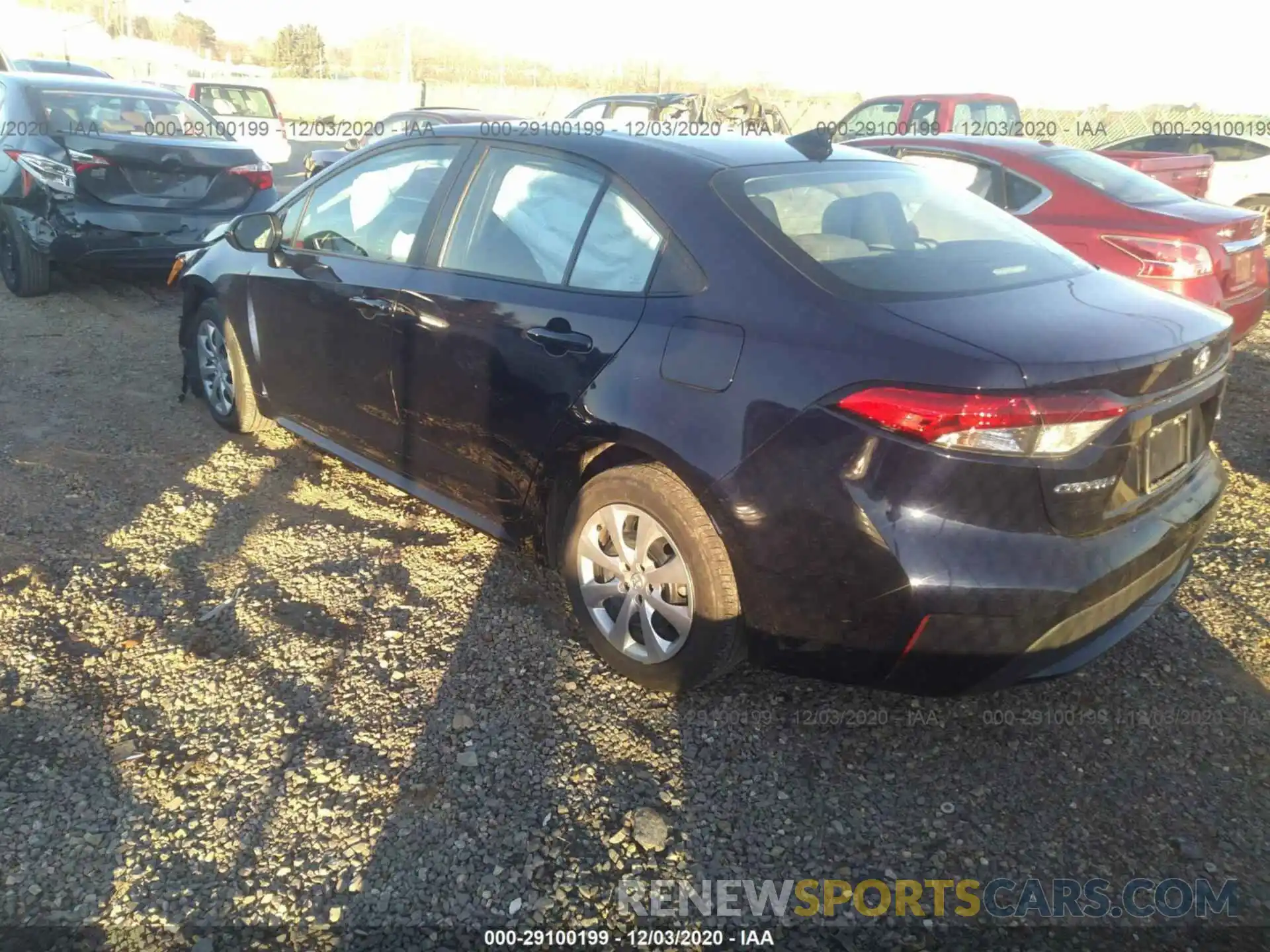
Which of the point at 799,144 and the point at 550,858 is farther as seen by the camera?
the point at 799,144

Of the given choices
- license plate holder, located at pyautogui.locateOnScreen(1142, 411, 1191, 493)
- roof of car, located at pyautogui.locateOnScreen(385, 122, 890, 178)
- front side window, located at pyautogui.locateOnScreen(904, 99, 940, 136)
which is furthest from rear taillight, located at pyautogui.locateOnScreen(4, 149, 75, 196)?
front side window, located at pyautogui.locateOnScreen(904, 99, 940, 136)

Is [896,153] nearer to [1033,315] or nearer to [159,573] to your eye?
[1033,315]

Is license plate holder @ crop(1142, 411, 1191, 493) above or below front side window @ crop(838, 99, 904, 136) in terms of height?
below

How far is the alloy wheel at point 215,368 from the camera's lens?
487cm

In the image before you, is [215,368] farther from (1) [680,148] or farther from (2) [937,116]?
(2) [937,116]

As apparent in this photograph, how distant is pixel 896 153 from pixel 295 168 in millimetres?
17233

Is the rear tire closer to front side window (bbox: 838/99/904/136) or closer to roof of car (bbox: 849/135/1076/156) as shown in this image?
roof of car (bbox: 849/135/1076/156)

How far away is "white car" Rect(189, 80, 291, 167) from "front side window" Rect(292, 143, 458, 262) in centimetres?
1403

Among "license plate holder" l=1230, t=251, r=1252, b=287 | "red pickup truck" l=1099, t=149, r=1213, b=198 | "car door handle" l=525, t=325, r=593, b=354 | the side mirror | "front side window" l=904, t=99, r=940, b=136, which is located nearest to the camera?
"car door handle" l=525, t=325, r=593, b=354

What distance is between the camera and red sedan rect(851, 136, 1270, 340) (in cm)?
525

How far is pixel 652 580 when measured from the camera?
9.33ft

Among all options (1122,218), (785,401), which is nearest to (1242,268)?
(1122,218)

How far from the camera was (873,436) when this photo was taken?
2.29 meters

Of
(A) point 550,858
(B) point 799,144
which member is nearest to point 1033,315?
(B) point 799,144
